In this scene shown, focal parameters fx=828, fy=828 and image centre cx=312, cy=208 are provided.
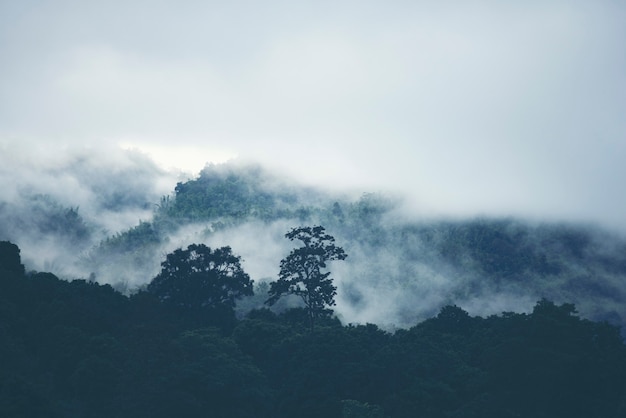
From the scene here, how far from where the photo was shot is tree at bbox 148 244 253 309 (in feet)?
244

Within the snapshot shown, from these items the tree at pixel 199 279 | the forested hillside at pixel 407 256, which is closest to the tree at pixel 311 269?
the tree at pixel 199 279

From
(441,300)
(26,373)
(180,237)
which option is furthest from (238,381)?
(180,237)

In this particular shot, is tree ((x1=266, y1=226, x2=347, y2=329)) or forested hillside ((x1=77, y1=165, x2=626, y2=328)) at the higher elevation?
forested hillside ((x1=77, y1=165, x2=626, y2=328))

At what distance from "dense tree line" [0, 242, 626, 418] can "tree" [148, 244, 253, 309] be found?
23.2 feet

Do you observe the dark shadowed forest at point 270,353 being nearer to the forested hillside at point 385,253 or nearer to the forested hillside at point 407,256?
the forested hillside at point 385,253

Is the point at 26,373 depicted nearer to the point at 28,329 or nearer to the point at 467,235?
the point at 28,329

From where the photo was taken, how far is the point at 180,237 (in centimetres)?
14662

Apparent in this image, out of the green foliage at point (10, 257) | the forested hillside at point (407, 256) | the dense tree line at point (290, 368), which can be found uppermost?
the forested hillside at point (407, 256)

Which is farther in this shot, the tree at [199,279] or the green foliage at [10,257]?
the tree at [199,279]

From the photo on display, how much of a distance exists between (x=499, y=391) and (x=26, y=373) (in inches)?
1209

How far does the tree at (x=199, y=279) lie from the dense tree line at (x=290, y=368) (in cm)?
708

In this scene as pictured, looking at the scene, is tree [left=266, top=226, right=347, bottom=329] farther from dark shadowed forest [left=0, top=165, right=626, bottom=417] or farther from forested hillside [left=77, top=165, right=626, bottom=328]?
forested hillside [left=77, top=165, right=626, bottom=328]

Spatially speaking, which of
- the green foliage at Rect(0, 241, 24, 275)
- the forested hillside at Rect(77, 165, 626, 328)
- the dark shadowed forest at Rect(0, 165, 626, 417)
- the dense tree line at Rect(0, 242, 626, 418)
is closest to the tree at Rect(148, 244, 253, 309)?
the dark shadowed forest at Rect(0, 165, 626, 417)

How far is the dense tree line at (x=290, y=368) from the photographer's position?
54.2 metres
